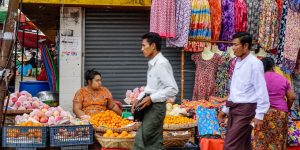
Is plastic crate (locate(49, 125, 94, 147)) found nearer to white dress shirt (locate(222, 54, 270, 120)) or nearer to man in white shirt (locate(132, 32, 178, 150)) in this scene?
man in white shirt (locate(132, 32, 178, 150))

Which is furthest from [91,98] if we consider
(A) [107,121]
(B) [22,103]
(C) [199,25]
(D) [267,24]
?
(D) [267,24]

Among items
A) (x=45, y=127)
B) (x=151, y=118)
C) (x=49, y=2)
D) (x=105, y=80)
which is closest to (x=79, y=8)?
(x=49, y=2)

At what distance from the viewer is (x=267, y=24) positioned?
31.1ft

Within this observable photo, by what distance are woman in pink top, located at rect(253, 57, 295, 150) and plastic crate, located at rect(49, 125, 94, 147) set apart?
2617 millimetres

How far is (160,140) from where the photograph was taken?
18.9ft

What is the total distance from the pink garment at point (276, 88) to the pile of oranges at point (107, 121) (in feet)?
7.42

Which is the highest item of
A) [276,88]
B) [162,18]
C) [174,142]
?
[162,18]

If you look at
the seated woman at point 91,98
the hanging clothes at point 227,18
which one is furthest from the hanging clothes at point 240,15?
the seated woman at point 91,98

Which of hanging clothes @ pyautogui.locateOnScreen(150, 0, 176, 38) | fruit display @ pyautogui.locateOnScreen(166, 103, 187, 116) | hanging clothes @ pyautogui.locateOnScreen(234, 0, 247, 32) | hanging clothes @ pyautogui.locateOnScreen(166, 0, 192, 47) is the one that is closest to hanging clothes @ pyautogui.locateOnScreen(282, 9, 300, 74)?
hanging clothes @ pyautogui.locateOnScreen(234, 0, 247, 32)

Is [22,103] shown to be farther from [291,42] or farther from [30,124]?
[291,42]

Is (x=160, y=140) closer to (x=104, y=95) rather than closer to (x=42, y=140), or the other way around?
(x=42, y=140)

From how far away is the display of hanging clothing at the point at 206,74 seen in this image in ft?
30.4

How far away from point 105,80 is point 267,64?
10.9 ft

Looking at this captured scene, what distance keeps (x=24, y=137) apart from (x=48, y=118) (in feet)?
2.13
